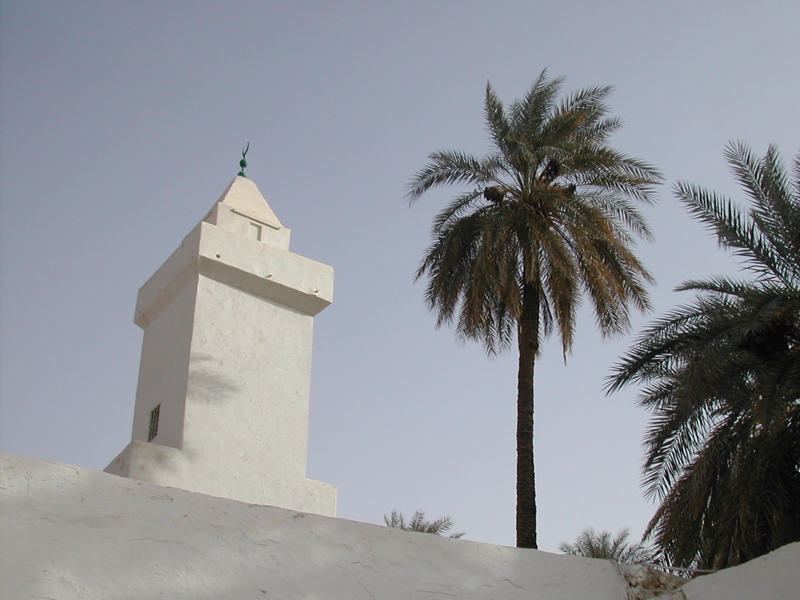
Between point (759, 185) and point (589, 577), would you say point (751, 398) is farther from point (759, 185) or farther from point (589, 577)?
point (589, 577)

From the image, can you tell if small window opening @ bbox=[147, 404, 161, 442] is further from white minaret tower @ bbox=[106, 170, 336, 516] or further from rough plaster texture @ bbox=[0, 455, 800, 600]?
rough plaster texture @ bbox=[0, 455, 800, 600]

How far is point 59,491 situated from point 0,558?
59 centimetres

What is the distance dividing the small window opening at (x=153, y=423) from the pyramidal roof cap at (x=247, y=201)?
3.22m

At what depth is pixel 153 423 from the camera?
39.7 ft

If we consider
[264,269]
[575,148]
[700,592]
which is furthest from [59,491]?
[575,148]

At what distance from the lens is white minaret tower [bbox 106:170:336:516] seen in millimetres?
11258

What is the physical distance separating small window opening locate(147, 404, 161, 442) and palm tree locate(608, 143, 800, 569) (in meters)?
5.88

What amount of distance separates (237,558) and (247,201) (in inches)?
330

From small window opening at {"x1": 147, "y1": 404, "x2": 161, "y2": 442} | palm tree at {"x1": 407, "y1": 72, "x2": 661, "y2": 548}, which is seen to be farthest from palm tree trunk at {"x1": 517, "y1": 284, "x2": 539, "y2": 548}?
small window opening at {"x1": 147, "y1": 404, "x2": 161, "y2": 442}

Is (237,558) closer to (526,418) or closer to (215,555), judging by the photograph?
(215,555)

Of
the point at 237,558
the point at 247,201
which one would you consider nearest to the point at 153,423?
the point at 247,201

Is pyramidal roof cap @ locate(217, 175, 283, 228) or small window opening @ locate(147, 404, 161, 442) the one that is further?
pyramidal roof cap @ locate(217, 175, 283, 228)

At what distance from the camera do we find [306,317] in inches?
518

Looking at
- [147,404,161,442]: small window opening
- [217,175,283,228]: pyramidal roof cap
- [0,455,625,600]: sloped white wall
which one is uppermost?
[217,175,283,228]: pyramidal roof cap
